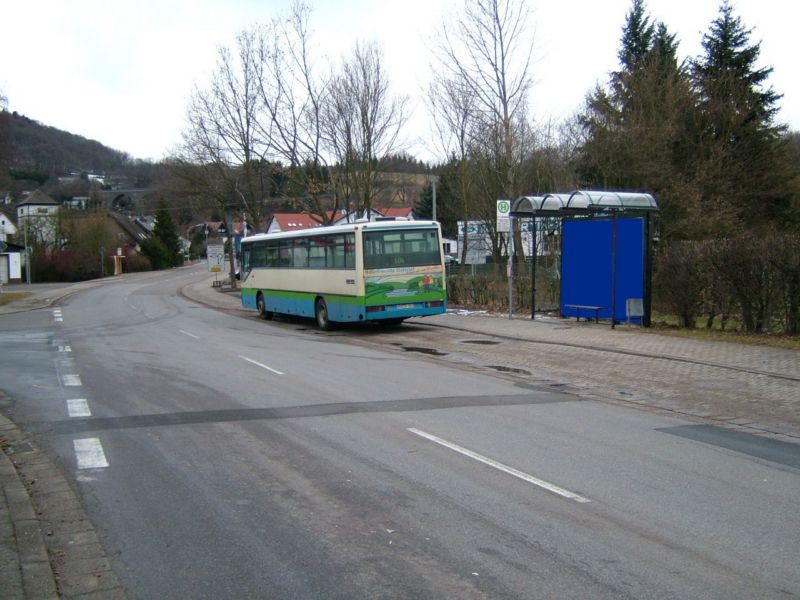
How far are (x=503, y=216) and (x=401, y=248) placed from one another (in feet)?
10.0

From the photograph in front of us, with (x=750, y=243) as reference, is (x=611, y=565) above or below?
below

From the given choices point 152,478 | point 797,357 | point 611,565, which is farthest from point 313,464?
point 797,357

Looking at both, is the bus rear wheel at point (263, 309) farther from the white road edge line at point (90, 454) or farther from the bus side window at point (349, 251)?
the white road edge line at point (90, 454)

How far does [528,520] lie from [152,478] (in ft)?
10.7

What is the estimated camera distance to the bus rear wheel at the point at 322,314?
2186cm

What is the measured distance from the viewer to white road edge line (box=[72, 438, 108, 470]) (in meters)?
6.81

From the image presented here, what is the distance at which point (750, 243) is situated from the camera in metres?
15.1

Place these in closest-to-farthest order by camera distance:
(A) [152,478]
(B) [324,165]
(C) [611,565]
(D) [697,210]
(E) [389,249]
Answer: (C) [611,565], (A) [152,478], (E) [389,249], (D) [697,210], (B) [324,165]

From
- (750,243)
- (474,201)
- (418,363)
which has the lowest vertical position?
(418,363)

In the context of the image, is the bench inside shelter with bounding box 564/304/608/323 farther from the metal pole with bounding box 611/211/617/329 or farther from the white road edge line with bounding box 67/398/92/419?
the white road edge line with bounding box 67/398/92/419

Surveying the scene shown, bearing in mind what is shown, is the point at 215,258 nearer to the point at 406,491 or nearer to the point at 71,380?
the point at 71,380

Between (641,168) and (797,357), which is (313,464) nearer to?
(797,357)

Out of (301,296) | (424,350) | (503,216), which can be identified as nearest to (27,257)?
(301,296)

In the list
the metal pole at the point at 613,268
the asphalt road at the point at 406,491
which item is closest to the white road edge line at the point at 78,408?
the asphalt road at the point at 406,491
